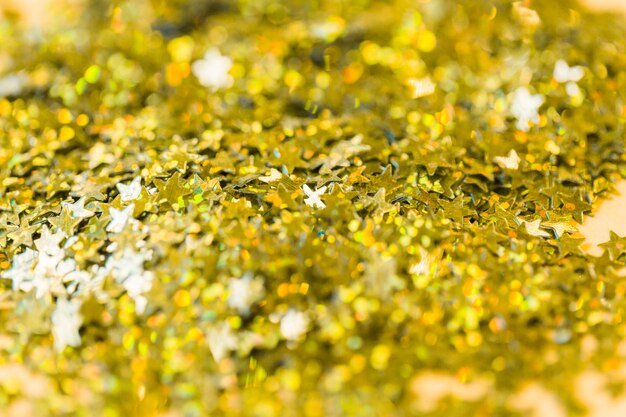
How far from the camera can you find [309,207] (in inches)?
37.6

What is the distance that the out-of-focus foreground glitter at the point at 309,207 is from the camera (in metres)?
0.78

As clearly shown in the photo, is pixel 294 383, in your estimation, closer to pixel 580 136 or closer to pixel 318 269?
pixel 318 269

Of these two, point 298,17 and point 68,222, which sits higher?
point 298,17

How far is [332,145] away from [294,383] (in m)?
0.52

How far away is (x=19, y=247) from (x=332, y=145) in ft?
1.99

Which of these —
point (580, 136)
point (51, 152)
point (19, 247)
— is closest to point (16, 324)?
point (19, 247)

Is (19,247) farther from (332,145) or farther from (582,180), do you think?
(582,180)

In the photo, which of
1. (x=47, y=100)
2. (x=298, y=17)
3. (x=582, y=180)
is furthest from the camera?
(x=298, y=17)

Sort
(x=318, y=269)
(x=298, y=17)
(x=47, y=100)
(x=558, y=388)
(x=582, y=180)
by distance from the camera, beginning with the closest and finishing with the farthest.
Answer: (x=558, y=388)
(x=318, y=269)
(x=582, y=180)
(x=47, y=100)
(x=298, y=17)

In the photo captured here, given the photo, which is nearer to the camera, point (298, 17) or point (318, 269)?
point (318, 269)

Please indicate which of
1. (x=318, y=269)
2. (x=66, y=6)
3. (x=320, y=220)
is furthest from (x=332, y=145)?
(x=66, y=6)

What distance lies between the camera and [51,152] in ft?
3.76

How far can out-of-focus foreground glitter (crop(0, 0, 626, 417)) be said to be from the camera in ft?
2.55

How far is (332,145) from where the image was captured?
3.70ft
